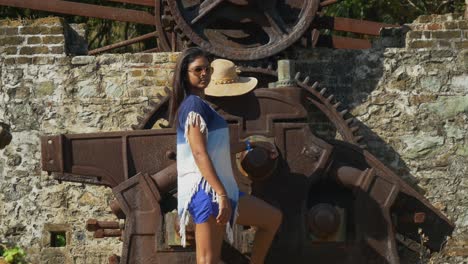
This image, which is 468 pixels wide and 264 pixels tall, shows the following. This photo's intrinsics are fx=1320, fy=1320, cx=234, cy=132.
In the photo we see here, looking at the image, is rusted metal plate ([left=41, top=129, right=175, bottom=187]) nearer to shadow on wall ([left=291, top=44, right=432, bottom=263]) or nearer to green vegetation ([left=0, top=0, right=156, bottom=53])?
shadow on wall ([left=291, top=44, right=432, bottom=263])

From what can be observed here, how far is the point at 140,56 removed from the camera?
442 inches

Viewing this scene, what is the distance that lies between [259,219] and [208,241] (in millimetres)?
586

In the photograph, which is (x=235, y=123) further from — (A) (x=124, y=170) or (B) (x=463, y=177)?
(B) (x=463, y=177)

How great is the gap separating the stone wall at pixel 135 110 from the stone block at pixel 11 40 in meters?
0.01

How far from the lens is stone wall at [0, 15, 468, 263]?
11.1 metres

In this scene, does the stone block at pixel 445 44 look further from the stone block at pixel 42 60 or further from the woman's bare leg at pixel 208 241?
the woman's bare leg at pixel 208 241

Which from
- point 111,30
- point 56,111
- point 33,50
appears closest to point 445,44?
point 56,111

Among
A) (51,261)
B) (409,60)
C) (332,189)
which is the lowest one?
(51,261)

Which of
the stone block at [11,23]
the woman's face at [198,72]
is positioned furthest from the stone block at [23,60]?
the woman's face at [198,72]

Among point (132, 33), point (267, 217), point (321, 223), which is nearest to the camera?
point (267, 217)

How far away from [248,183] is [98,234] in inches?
50.6

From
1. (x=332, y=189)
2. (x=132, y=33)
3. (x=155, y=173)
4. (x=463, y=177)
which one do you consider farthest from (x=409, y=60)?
(x=132, y=33)

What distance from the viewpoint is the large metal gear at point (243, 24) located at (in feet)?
36.0

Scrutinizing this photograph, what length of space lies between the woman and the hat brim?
4.34 ft
